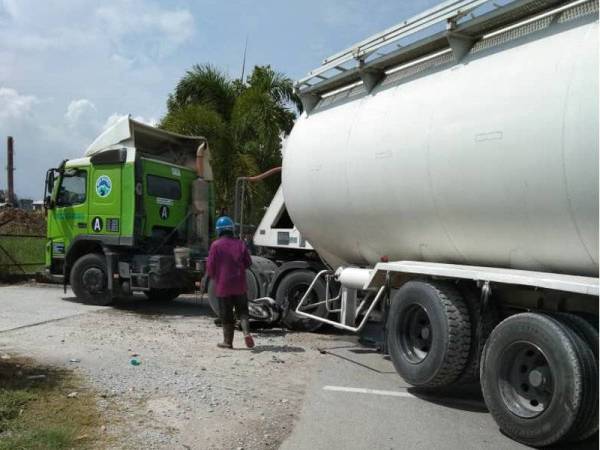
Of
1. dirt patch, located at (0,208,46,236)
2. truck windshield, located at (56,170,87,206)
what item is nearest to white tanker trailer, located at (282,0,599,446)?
truck windshield, located at (56,170,87,206)

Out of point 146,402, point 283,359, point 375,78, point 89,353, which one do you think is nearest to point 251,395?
point 146,402

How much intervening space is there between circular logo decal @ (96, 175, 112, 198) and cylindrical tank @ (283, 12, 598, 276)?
5.11m

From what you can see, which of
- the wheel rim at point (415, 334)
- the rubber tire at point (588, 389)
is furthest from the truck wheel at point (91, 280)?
the rubber tire at point (588, 389)

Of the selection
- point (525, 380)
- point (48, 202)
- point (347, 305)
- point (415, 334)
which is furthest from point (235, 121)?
point (525, 380)

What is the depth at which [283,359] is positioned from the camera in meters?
7.63

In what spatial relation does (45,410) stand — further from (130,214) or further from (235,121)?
(235,121)

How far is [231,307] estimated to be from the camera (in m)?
8.32

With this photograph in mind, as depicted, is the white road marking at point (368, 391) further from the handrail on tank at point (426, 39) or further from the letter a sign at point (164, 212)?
the letter a sign at point (164, 212)

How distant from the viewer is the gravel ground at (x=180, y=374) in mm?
4938

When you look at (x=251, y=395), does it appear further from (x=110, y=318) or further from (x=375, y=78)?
(x=110, y=318)

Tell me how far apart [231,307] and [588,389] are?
4960mm

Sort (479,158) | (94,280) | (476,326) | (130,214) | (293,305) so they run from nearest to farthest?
(479,158), (476,326), (293,305), (130,214), (94,280)

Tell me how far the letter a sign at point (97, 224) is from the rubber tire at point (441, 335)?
738cm

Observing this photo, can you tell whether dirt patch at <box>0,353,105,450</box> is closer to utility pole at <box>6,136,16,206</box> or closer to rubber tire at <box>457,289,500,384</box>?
rubber tire at <box>457,289,500,384</box>
